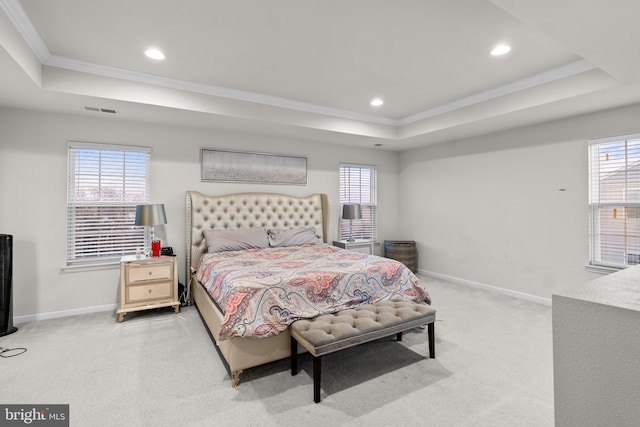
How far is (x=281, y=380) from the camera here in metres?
2.38

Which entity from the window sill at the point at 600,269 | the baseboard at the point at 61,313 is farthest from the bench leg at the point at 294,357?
the window sill at the point at 600,269

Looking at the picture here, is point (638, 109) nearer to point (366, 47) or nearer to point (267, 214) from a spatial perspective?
point (366, 47)

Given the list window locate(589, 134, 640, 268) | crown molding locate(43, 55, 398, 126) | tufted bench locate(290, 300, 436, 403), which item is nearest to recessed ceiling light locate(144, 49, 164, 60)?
crown molding locate(43, 55, 398, 126)

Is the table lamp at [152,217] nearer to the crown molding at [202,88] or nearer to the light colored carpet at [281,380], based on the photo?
the light colored carpet at [281,380]

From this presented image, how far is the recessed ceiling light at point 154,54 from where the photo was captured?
9.32 feet

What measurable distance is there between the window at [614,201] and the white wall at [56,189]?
16.2 ft

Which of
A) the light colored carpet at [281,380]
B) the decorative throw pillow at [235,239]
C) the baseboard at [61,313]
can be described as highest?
the decorative throw pillow at [235,239]

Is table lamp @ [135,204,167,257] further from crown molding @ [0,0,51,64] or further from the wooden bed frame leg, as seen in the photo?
the wooden bed frame leg

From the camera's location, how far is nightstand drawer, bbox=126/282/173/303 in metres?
3.60

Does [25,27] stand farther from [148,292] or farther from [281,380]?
[281,380]

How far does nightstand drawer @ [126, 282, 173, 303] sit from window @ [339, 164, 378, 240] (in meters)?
3.00

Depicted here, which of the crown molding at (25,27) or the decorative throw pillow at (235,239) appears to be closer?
the crown molding at (25,27)

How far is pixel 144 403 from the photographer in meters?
2.09

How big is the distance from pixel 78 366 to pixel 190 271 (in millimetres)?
1694
